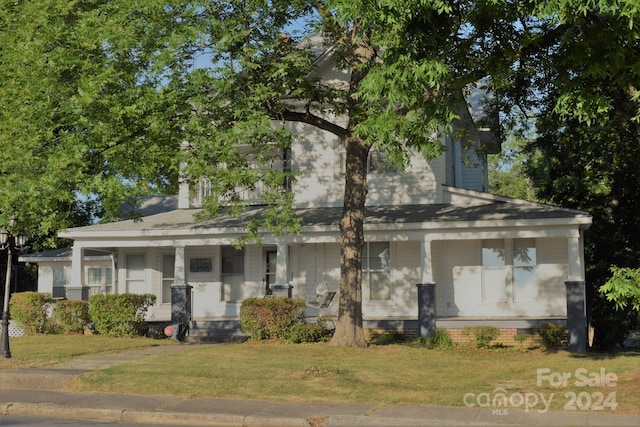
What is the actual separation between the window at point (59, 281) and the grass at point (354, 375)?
13596 mm

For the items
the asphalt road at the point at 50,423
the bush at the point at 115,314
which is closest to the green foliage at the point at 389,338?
the bush at the point at 115,314

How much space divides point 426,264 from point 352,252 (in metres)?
3.75

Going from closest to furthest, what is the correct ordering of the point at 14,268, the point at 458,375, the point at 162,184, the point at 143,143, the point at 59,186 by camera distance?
the point at 458,375 < the point at 59,186 < the point at 143,143 < the point at 162,184 < the point at 14,268

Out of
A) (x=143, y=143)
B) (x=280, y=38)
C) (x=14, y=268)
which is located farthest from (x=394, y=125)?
(x=14, y=268)

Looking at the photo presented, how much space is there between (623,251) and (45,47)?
721 inches

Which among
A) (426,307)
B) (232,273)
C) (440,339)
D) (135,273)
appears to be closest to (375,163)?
(426,307)

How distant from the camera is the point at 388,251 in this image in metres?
26.1

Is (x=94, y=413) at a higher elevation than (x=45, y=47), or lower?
lower

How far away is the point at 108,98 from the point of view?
59.5 feet

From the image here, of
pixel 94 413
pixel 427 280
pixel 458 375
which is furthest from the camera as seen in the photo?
pixel 427 280

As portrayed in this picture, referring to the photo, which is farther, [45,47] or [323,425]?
[45,47]

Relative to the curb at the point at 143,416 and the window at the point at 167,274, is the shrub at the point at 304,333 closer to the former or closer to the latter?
the window at the point at 167,274

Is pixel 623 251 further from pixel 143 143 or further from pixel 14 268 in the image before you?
pixel 14 268

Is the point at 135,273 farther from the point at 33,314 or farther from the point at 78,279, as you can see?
the point at 33,314
